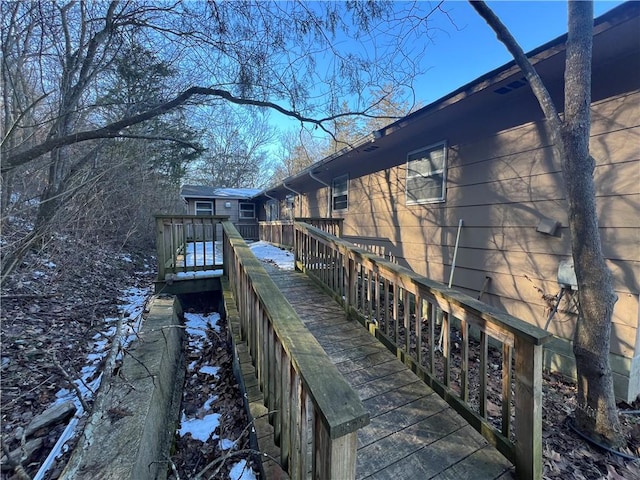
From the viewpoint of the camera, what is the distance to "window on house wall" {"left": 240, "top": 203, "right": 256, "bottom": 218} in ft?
61.5

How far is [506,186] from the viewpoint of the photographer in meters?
4.06

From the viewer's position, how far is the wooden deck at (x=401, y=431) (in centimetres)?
178

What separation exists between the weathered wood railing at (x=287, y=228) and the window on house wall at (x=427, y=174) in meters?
1.77

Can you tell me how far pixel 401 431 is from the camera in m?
2.04

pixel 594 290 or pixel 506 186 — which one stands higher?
pixel 506 186

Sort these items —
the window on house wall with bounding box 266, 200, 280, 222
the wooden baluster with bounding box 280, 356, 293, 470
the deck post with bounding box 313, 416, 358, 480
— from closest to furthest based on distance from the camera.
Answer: the deck post with bounding box 313, 416, 358, 480
the wooden baluster with bounding box 280, 356, 293, 470
the window on house wall with bounding box 266, 200, 280, 222

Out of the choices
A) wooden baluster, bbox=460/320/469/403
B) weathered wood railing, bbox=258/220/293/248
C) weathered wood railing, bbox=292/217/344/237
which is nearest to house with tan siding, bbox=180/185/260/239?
weathered wood railing, bbox=258/220/293/248

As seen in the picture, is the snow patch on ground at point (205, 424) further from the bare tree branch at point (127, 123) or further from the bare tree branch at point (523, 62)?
the bare tree branch at point (523, 62)

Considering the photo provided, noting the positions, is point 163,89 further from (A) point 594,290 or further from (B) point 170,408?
(A) point 594,290

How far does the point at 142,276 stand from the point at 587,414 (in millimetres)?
7556

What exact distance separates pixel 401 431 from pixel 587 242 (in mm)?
2081

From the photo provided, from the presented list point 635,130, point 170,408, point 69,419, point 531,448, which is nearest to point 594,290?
point 531,448

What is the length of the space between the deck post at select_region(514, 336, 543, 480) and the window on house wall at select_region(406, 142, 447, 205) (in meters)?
3.62

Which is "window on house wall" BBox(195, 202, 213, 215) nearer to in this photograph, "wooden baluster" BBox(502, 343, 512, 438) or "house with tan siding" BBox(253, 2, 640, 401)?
"house with tan siding" BBox(253, 2, 640, 401)
